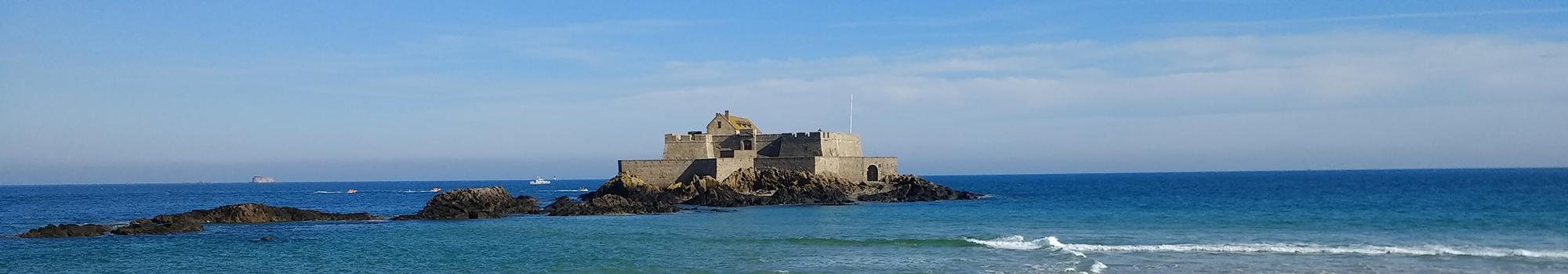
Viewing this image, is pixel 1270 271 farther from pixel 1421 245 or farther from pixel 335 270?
pixel 335 270

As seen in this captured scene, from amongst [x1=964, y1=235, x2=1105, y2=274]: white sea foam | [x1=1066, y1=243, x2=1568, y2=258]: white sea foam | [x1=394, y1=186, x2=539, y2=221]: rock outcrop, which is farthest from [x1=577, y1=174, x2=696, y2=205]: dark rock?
[x1=1066, y1=243, x2=1568, y2=258]: white sea foam

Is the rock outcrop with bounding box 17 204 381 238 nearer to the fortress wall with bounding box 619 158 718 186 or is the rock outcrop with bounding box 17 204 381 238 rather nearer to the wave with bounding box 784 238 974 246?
the fortress wall with bounding box 619 158 718 186

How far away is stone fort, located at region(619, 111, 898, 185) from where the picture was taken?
47844 millimetres

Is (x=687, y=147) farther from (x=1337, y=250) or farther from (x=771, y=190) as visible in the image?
(x=1337, y=250)

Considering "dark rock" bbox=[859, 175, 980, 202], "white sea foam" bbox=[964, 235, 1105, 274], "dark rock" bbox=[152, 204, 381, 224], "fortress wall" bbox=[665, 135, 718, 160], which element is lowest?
"white sea foam" bbox=[964, 235, 1105, 274]

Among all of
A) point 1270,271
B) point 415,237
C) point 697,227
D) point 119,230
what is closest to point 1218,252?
point 1270,271

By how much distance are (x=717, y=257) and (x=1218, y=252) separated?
8353mm

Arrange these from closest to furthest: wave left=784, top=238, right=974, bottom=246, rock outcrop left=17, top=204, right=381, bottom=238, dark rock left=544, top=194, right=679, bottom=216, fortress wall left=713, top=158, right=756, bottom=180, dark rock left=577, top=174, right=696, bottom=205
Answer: wave left=784, top=238, right=974, bottom=246 → rock outcrop left=17, top=204, right=381, bottom=238 → dark rock left=544, top=194, right=679, bottom=216 → dark rock left=577, top=174, right=696, bottom=205 → fortress wall left=713, top=158, right=756, bottom=180

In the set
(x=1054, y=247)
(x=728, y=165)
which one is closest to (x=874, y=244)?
(x=1054, y=247)

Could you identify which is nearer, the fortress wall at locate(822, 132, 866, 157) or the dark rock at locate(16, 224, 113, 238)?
the dark rock at locate(16, 224, 113, 238)

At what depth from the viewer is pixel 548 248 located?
922 inches

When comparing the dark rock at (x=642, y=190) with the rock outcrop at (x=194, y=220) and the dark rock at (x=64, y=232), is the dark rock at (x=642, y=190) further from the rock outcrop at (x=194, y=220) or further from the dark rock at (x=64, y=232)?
the dark rock at (x=64, y=232)

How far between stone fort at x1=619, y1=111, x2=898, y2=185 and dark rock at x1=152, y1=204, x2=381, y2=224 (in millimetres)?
13888

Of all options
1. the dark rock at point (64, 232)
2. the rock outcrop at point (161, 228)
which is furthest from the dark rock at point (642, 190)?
the dark rock at point (64, 232)
